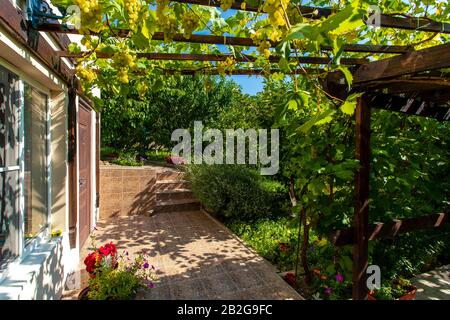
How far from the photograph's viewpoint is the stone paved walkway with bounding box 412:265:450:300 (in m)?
3.00

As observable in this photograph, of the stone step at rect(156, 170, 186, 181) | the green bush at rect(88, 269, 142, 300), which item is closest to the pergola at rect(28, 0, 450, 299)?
the green bush at rect(88, 269, 142, 300)

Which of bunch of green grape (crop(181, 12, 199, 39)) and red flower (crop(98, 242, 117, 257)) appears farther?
red flower (crop(98, 242, 117, 257))

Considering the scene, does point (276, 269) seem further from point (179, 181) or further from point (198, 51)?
point (179, 181)

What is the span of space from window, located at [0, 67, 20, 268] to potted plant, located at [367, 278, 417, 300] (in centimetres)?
316

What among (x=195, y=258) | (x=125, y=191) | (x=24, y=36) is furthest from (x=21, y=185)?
(x=125, y=191)

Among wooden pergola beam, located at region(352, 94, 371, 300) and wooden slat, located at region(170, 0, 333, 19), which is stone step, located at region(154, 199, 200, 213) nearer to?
wooden pergola beam, located at region(352, 94, 371, 300)

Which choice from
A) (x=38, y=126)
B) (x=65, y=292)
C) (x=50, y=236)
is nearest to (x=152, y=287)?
(x=65, y=292)

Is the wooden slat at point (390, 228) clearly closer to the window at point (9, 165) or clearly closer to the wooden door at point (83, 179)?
the window at point (9, 165)

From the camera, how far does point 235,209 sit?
5535mm

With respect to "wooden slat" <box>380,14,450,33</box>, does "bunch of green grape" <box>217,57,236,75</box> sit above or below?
above

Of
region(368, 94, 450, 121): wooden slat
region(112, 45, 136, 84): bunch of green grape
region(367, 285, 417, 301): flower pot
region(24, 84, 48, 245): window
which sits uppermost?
region(112, 45, 136, 84): bunch of green grape

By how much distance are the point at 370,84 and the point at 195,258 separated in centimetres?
325

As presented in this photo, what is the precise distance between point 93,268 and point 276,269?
7.33 feet

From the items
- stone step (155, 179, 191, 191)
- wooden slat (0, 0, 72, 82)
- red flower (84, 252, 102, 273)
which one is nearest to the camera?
wooden slat (0, 0, 72, 82)
